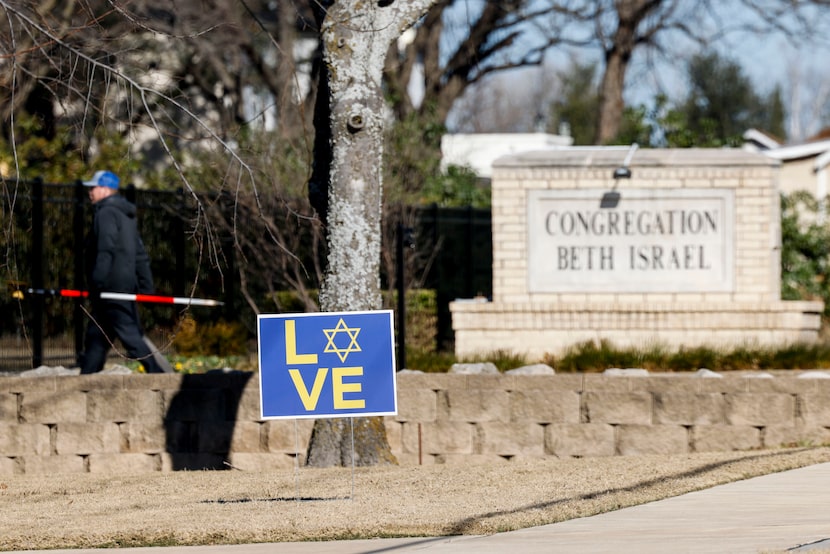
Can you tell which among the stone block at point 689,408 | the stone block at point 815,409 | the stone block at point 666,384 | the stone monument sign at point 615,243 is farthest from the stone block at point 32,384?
the stone block at point 815,409

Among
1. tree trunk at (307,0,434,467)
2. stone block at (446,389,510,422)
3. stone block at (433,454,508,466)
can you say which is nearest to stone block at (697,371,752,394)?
stone block at (446,389,510,422)

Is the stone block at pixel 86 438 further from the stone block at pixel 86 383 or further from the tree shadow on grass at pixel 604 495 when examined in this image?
the tree shadow on grass at pixel 604 495

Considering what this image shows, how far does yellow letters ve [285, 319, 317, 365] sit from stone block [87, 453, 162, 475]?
3.42m

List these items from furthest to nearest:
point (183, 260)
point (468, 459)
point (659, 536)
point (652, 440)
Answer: point (183, 260) < point (468, 459) < point (652, 440) < point (659, 536)

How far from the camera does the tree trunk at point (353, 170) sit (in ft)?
34.2

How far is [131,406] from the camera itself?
11.6 metres

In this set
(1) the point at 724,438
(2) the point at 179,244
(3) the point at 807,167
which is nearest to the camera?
(1) the point at 724,438

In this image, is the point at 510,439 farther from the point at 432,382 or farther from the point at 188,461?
the point at 188,461

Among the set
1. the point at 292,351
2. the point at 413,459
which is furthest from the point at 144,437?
the point at 292,351

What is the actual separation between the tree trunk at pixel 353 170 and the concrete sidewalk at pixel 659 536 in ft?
10.5

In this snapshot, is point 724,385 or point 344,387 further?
point 724,385

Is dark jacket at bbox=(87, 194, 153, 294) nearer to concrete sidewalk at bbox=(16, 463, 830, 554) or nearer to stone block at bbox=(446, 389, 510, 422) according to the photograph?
stone block at bbox=(446, 389, 510, 422)

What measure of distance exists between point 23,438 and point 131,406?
93 cm

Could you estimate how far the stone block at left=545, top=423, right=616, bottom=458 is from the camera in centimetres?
1120
